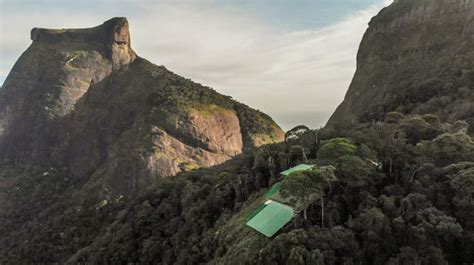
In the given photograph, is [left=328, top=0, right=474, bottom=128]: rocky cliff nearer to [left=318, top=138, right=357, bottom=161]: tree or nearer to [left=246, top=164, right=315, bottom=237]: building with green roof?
[left=318, top=138, right=357, bottom=161]: tree

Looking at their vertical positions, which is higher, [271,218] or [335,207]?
[335,207]

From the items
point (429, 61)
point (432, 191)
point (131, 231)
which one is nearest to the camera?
point (432, 191)

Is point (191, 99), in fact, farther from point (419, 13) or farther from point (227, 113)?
point (419, 13)

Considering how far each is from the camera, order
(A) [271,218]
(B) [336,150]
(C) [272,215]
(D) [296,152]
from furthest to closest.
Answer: (D) [296,152]
(B) [336,150]
(C) [272,215]
(A) [271,218]

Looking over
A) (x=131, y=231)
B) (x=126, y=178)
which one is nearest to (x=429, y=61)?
(x=131, y=231)

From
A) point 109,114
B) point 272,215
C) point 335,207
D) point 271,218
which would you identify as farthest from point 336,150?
point 109,114

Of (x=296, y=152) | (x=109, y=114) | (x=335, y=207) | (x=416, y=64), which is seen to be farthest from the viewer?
(x=109, y=114)

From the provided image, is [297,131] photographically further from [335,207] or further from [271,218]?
[335,207]
